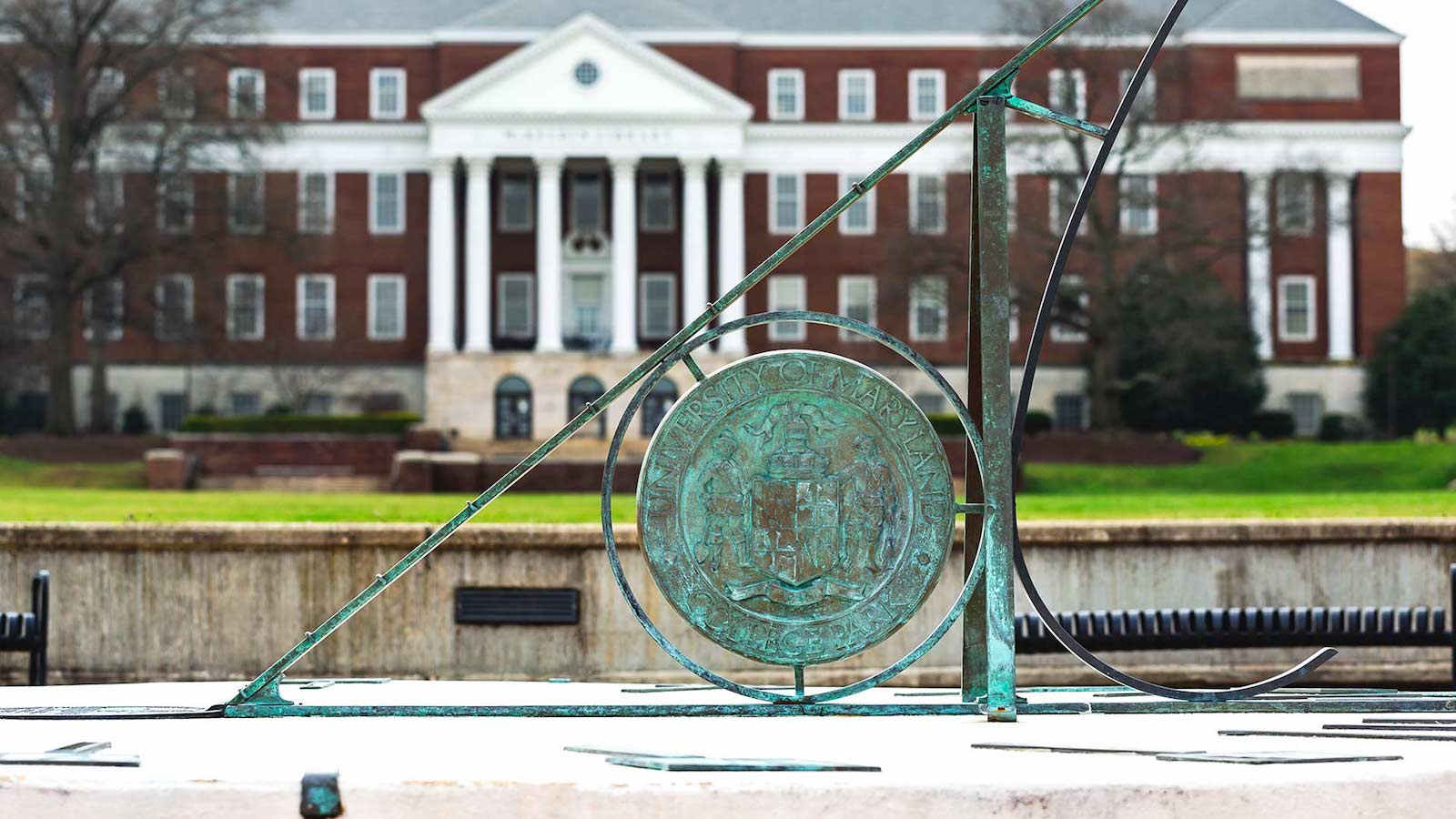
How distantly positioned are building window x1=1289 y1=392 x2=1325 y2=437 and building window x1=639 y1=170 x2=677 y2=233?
951 inches

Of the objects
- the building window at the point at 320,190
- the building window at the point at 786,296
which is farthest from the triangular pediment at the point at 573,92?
the building window at the point at 786,296

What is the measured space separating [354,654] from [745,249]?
49822 mm

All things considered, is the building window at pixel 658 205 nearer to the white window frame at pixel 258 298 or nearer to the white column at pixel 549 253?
the white column at pixel 549 253

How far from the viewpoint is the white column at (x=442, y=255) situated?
190 feet

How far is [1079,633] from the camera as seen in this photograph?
1043 cm

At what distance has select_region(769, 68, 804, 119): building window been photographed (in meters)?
62.0

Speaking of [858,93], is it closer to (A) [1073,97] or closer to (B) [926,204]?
(B) [926,204]

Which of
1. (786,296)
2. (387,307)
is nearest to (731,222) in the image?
(786,296)

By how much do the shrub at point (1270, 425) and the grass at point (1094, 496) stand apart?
10034 millimetres

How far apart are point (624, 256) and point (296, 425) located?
1931cm

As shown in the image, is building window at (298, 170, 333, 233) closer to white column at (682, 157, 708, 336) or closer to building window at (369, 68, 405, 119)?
building window at (369, 68, 405, 119)

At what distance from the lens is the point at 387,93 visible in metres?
61.7

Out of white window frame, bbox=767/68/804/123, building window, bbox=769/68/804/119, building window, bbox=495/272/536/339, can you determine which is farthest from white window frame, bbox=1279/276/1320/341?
building window, bbox=495/272/536/339

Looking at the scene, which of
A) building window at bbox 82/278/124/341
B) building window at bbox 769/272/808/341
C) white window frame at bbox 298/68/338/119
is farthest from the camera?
white window frame at bbox 298/68/338/119
